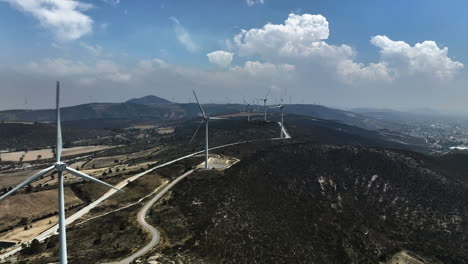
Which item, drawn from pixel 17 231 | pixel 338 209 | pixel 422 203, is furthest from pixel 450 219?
pixel 17 231

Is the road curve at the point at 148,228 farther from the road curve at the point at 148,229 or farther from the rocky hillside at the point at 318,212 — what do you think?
the rocky hillside at the point at 318,212

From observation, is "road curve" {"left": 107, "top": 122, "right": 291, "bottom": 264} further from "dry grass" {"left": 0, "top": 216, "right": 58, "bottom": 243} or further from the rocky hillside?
"dry grass" {"left": 0, "top": 216, "right": 58, "bottom": 243}

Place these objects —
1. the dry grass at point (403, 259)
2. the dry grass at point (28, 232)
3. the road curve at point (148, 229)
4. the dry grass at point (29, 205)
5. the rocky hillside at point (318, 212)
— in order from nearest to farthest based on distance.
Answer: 1. the road curve at point (148, 229)
2. the dry grass at point (28, 232)
3. the rocky hillside at point (318, 212)
4. the dry grass at point (29, 205)
5. the dry grass at point (403, 259)

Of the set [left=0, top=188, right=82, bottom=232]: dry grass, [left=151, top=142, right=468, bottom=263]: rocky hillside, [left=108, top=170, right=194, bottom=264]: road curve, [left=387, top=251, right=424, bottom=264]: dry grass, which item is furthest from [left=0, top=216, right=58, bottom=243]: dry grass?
[left=387, top=251, right=424, bottom=264]: dry grass

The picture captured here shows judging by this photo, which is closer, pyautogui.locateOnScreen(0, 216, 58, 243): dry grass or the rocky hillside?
pyautogui.locateOnScreen(0, 216, 58, 243): dry grass

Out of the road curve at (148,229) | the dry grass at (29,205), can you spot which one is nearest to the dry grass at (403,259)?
the road curve at (148,229)

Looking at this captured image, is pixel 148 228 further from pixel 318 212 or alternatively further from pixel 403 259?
pixel 403 259

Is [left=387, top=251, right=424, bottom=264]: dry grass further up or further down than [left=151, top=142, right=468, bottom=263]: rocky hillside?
further down

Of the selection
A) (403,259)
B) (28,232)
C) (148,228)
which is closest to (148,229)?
(148,228)
